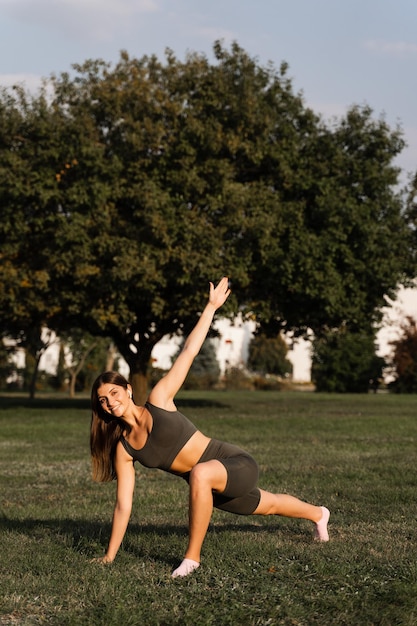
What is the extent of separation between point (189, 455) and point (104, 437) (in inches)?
23.9

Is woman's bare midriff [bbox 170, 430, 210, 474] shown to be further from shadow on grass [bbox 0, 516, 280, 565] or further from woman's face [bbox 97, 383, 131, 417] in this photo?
shadow on grass [bbox 0, 516, 280, 565]

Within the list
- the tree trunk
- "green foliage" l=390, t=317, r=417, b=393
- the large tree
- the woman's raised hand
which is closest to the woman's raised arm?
the woman's raised hand

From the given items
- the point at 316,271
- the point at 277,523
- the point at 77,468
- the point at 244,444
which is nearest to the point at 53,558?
the point at 277,523

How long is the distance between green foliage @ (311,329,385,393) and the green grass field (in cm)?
3522

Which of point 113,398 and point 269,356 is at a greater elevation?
point 269,356

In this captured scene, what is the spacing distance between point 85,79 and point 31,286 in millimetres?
6015

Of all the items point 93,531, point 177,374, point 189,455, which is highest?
point 177,374

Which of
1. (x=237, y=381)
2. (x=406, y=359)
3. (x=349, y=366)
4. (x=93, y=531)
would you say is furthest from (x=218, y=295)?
(x=237, y=381)

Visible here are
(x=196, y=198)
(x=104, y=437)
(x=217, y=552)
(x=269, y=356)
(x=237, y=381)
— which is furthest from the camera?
(x=269, y=356)

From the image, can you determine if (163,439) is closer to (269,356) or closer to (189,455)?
(189,455)

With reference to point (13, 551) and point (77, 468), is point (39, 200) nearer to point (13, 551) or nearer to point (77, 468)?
point (77, 468)

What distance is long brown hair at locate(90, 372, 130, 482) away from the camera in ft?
21.2

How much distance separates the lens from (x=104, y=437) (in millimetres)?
6570

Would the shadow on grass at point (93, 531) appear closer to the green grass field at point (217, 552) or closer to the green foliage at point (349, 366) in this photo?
the green grass field at point (217, 552)
